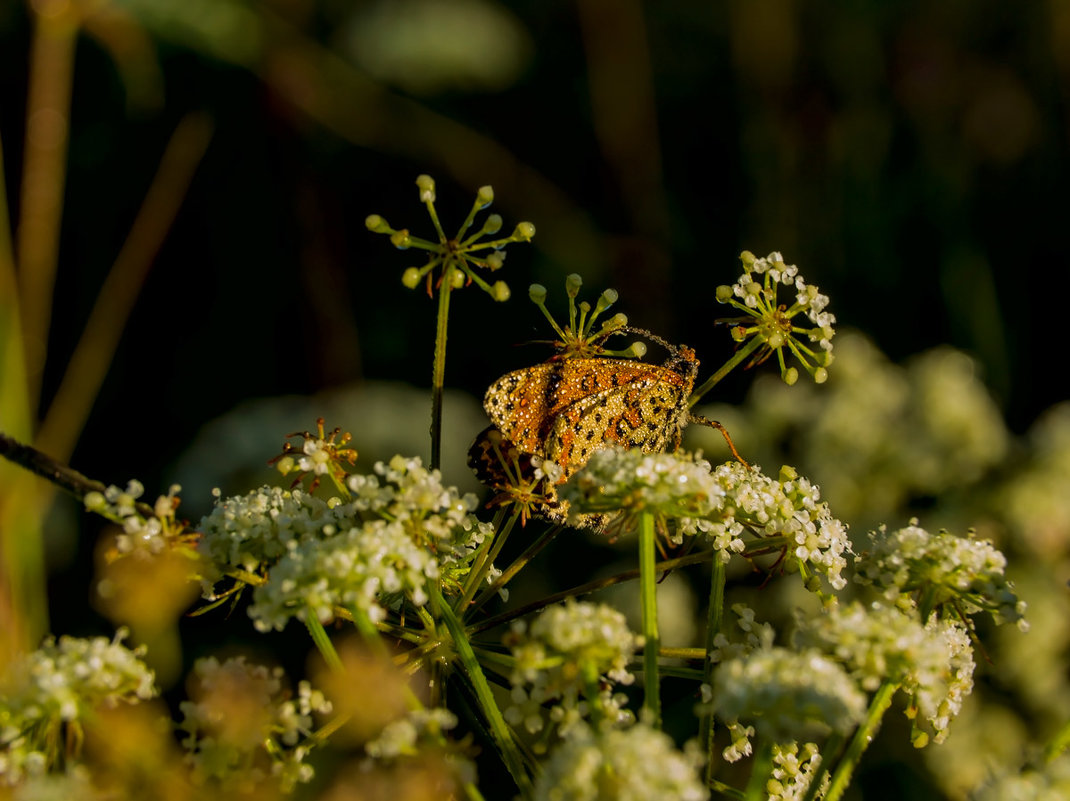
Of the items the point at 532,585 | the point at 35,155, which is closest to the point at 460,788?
the point at 532,585

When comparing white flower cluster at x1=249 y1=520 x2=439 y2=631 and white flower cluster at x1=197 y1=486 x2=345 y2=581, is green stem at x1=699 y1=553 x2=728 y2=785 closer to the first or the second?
white flower cluster at x1=249 y1=520 x2=439 y2=631

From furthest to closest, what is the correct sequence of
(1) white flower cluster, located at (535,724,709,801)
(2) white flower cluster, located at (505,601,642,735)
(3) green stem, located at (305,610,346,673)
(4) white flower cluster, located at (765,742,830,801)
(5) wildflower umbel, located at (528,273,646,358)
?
1. (5) wildflower umbel, located at (528,273,646,358)
2. (4) white flower cluster, located at (765,742,830,801)
3. (3) green stem, located at (305,610,346,673)
4. (2) white flower cluster, located at (505,601,642,735)
5. (1) white flower cluster, located at (535,724,709,801)

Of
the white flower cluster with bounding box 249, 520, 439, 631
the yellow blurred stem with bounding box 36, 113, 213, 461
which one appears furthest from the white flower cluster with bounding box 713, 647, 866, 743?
the yellow blurred stem with bounding box 36, 113, 213, 461

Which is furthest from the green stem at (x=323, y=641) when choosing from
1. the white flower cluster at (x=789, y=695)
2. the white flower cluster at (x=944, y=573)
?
the white flower cluster at (x=944, y=573)

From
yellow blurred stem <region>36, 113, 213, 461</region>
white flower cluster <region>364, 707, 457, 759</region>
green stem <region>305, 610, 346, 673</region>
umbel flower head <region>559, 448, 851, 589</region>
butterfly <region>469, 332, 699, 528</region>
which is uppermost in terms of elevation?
yellow blurred stem <region>36, 113, 213, 461</region>

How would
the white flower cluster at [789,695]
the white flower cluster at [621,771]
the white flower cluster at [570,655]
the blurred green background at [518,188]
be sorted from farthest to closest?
the blurred green background at [518,188] → the white flower cluster at [570,655] → the white flower cluster at [789,695] → the white flower cluster at [621,771]

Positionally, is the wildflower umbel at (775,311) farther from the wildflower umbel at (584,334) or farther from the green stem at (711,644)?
the green stem at (711,644)
